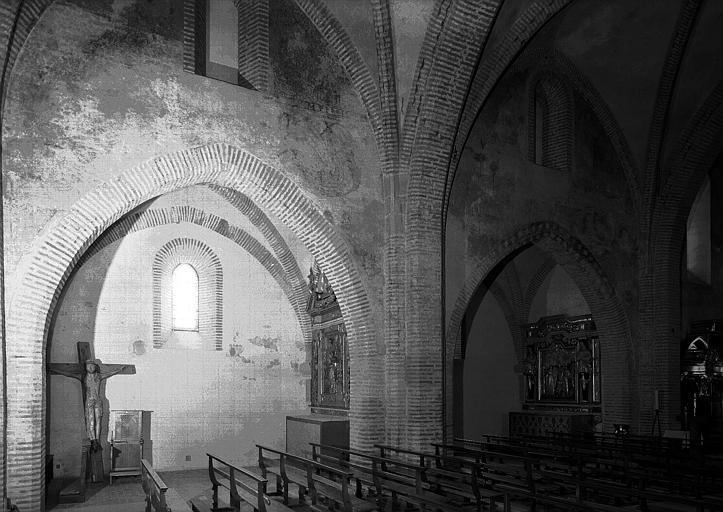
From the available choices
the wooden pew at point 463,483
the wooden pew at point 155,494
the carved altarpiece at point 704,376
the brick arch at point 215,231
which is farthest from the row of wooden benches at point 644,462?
the brick arch at point 215,231

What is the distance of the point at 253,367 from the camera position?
17.8 metres

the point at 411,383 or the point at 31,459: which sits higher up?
the point at 411,383

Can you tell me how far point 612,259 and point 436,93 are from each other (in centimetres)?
663

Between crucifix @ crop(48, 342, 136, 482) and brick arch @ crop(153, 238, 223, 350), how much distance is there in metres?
1.59

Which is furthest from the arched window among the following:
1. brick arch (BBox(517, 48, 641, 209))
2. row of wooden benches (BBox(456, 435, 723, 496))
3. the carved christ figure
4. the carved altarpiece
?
the carved altarpiece

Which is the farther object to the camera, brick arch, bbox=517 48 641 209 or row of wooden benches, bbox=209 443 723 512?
brick arch, bbox=517 48 641 209

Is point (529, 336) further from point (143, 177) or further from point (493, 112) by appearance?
point (143, 177)

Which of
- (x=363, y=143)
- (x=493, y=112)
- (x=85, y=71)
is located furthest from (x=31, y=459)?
(x=493, y=112)

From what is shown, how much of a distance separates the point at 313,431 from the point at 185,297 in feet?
13.9

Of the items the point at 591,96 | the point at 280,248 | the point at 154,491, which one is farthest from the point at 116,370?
the point at 591,96

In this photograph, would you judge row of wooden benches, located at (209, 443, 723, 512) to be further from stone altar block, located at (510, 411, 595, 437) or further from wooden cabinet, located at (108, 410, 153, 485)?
stone altar block, located at (510, 411, 595, 437)

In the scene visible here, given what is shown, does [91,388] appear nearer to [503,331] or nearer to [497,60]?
[497,60]

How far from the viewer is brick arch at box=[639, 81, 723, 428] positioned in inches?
666

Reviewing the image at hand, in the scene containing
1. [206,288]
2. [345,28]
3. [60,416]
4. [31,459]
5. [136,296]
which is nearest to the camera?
[31,459]
